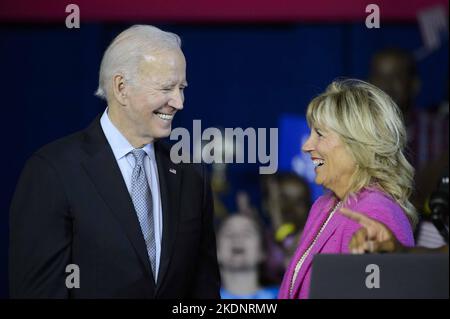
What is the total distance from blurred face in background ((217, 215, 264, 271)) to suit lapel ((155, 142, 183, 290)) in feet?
7.86

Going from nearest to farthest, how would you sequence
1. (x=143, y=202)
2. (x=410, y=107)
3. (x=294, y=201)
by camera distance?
→ (x=143, y=202)
(x=410, y=107)
(x=294, y=201)

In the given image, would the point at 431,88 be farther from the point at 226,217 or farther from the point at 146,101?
the point at 146,101

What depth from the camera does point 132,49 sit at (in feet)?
8.71

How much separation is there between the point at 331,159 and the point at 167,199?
1.45 ft

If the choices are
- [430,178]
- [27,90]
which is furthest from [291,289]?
[27,90]

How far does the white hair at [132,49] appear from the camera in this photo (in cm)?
265

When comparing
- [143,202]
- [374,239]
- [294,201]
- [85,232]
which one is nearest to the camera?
[374,239]

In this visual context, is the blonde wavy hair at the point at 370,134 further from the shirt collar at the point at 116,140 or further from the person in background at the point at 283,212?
the person in background at the point at 283,212

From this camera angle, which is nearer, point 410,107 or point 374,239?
point 374,239

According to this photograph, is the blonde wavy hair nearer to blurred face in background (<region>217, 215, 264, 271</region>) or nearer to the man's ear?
the man's ear

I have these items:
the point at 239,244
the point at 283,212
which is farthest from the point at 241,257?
the point at 283,212

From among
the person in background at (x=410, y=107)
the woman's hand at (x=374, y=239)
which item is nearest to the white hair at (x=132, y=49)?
the woman's hand at (x=374, y=239)

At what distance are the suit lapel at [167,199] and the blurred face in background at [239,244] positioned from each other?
240 centimetres

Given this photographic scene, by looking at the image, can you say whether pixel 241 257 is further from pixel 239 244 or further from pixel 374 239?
pixel 374 239
